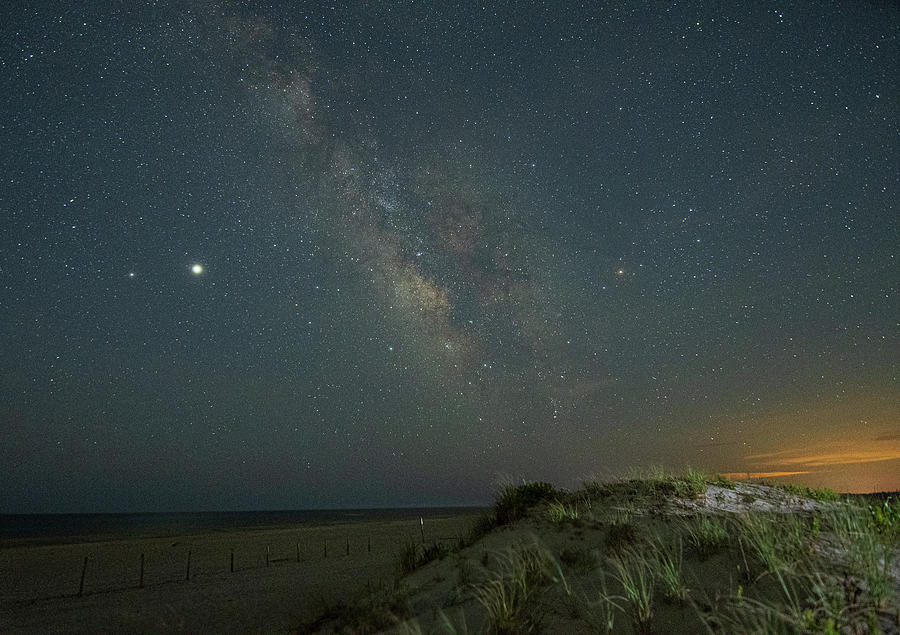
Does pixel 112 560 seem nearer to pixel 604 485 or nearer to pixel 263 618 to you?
pixel 263 618

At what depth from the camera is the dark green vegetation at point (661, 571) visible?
5.40 metres

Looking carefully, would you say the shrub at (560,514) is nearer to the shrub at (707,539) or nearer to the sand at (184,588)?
the shrub at (707,539)

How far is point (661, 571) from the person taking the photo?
288 inches

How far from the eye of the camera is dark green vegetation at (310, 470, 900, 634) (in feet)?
17.7

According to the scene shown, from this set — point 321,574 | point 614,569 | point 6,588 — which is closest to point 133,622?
point 321,574

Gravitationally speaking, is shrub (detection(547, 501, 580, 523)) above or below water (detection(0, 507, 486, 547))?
above

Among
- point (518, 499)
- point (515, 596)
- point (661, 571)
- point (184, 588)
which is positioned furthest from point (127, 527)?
point (661, 571)

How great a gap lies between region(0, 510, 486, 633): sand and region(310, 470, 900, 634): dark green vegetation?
3.36 meters

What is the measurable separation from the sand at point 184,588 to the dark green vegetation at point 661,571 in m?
3.36

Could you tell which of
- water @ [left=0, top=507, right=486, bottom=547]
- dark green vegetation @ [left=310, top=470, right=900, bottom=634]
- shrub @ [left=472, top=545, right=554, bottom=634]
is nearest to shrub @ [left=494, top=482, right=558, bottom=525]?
dark green vegetation @ [left=310, top=470, right=900, bottom=634]

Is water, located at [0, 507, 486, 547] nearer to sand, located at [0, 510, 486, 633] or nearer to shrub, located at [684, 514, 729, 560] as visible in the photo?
sand, located at [0, 510, 486, 633]

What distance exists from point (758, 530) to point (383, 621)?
6.59m

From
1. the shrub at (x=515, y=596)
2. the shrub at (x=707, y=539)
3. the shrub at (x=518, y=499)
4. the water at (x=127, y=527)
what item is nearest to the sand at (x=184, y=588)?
the shrub at (x=518, y=499)

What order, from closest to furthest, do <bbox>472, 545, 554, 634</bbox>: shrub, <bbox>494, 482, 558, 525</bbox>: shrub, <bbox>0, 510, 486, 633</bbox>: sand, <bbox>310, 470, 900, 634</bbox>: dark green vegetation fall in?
<bbox>310, 470, 900, 634</bbox>: dark green vegetation < <bbox>472, 545, 554, 634</bbox>: shrub < <bbox>494, 482, 558, 525</bbox>: shrub < <bbox>0, 510, 486, 633</bbox>: sand
